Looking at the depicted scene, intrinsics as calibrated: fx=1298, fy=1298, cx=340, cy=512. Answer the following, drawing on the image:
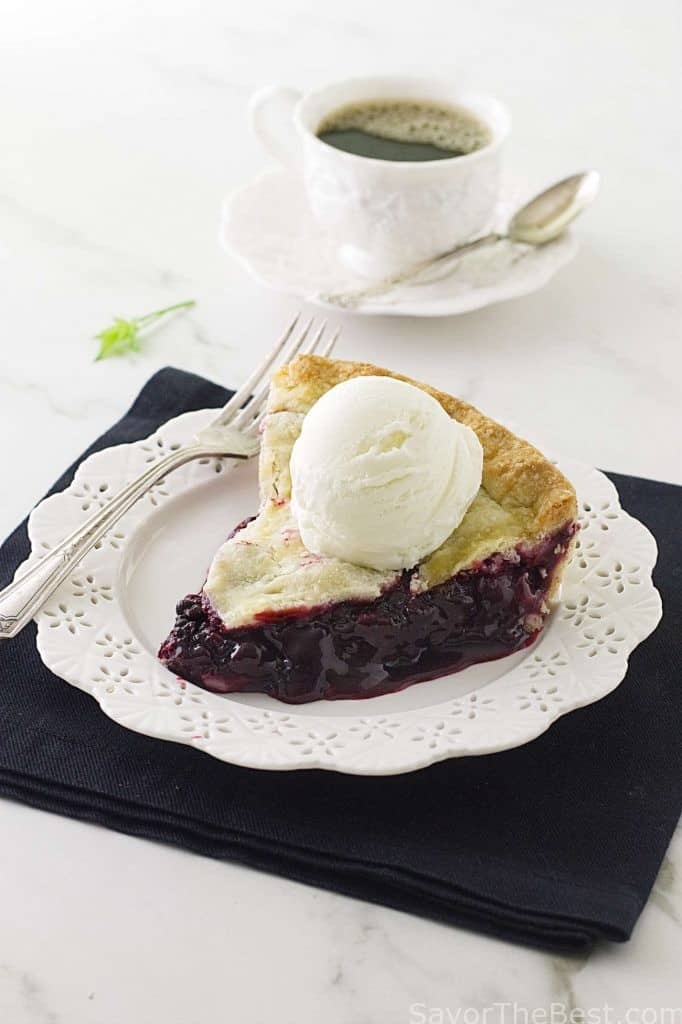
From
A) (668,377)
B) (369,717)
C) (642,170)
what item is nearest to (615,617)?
(369,717)

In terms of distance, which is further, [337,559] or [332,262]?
[332,262]

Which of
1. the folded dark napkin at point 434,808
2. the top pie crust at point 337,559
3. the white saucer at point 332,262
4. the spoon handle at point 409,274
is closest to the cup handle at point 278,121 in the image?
the white saucer at point 332,262

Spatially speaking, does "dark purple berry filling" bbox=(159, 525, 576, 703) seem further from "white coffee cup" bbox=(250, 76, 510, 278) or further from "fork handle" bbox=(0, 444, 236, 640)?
"white coffee cup" bbox=(250, 76, 510, 278)

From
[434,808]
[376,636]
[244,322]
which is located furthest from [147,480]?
[244,322]

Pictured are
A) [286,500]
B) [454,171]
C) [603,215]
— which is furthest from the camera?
[603,215]

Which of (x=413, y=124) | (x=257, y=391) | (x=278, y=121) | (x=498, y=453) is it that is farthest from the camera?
(x=278, y=121)

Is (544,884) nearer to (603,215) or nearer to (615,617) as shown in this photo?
(615,617)

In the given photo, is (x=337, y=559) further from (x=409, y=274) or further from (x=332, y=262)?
(x=332, y=262)

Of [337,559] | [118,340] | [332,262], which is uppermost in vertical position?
[337,559]
